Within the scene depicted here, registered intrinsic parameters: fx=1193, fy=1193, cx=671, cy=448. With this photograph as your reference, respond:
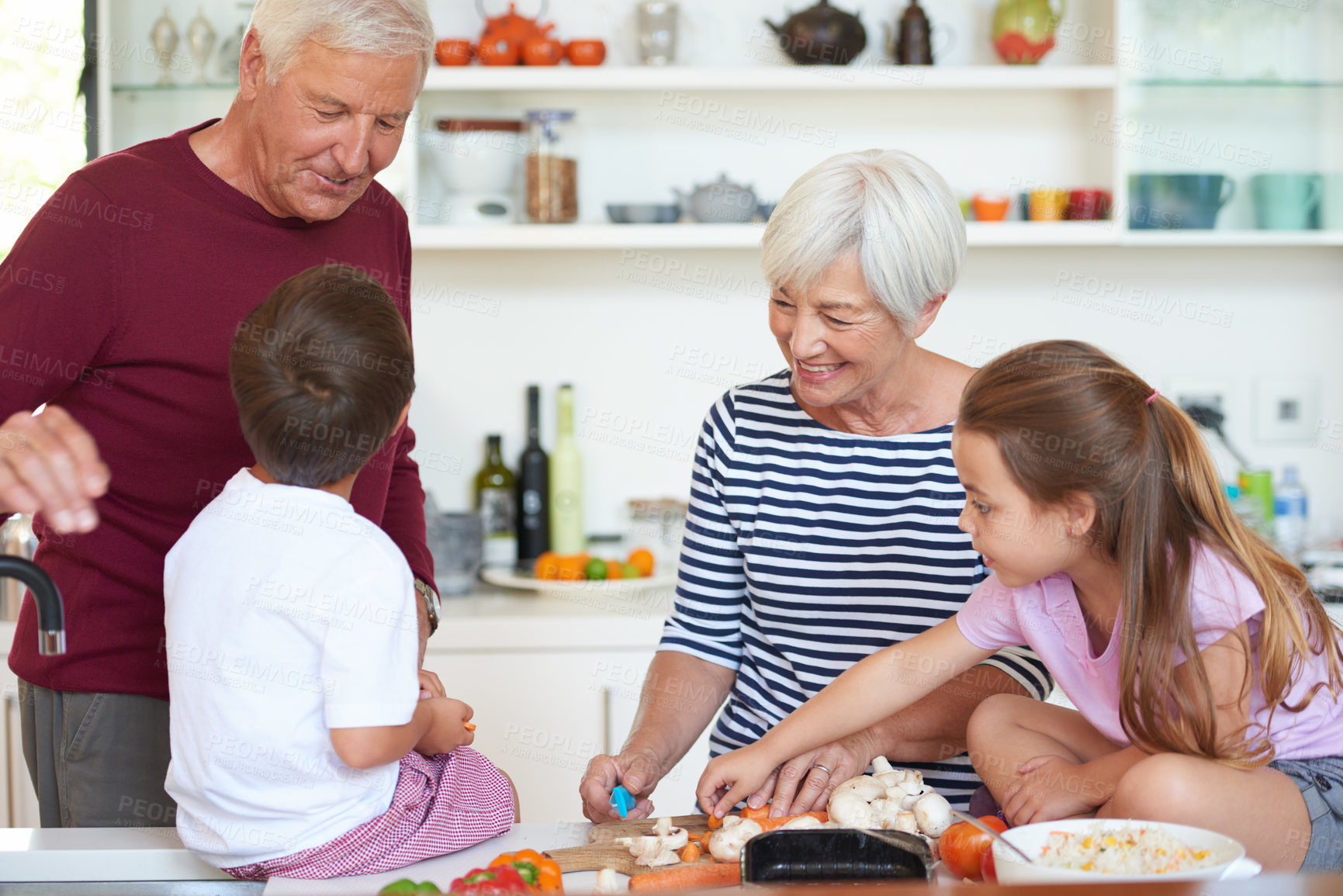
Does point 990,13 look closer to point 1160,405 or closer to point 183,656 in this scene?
point 1160,405

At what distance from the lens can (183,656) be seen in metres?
0.99

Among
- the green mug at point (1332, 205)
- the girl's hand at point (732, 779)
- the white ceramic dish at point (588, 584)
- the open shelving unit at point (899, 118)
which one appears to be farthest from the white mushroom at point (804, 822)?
the green mug at point (1332, 205)

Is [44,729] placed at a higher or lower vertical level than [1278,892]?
lower

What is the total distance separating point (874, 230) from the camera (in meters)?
1.30

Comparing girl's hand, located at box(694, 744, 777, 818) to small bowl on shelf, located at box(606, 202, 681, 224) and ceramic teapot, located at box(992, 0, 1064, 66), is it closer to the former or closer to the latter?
small bowl on shelf, located at box(606, 202, 681, 224)

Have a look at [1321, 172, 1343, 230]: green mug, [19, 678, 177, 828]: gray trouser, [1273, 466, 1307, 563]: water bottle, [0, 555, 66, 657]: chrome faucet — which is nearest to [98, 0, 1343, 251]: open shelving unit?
[1321, 172, 1343, 230]: green mug

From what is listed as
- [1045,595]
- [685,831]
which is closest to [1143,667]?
[1045,595]

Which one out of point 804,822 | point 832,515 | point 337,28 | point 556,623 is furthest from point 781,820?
point 556,623

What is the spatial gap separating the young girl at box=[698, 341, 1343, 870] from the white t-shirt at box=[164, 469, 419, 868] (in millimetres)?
396

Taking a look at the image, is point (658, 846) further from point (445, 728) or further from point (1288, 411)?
point (1288, 411)

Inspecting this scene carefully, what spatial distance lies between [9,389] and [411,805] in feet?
1.82

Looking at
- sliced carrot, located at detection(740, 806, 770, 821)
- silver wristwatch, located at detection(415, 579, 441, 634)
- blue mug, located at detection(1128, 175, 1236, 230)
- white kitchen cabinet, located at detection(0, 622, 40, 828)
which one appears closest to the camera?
sliced carrot, located at detection(740, 806, 770, 821)

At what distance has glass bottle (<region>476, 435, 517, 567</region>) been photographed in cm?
277

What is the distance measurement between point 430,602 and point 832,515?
491 millimetres
